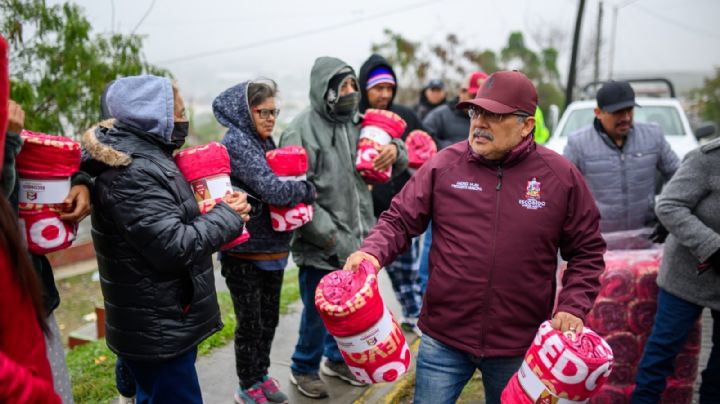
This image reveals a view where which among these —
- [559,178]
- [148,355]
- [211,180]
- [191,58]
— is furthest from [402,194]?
[191,58]

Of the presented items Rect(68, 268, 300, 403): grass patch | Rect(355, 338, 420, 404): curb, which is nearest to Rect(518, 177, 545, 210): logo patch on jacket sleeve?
Rect(355, 338, 420, 404): curb

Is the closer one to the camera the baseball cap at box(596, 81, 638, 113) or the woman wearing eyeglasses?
the woman wearing eyeglasses

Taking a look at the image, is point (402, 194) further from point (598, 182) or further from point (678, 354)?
point (678, 354)

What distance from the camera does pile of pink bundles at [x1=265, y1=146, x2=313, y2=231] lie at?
11.3ft

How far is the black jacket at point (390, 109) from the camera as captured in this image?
4.61m

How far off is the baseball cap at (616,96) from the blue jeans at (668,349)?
128 centimetres

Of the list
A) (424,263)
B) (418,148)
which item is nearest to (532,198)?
(418,148)

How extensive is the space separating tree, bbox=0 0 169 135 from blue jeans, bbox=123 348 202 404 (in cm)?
320

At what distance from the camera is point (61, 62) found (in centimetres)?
528

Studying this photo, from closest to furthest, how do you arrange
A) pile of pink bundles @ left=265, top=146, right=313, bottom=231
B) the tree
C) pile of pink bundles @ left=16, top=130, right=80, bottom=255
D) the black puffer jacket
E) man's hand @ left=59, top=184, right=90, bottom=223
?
pile of pink bundles @ left=16, top=130, right=80, bottom=255 → man's hand @ left=59, top=184, right=90, bottom=223 → the black puffer jacket → pile of pink bundles @ left=265, top=146, right=313, bottom=231 → the tree

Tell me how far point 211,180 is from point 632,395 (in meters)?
2.91

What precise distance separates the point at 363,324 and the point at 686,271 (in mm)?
2175

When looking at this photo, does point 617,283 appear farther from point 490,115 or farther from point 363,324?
point 363,324

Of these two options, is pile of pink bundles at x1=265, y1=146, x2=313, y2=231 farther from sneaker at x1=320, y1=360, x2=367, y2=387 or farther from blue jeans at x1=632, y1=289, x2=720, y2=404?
blue jeans at x1=632, y1=289, x2=720, y2=404
